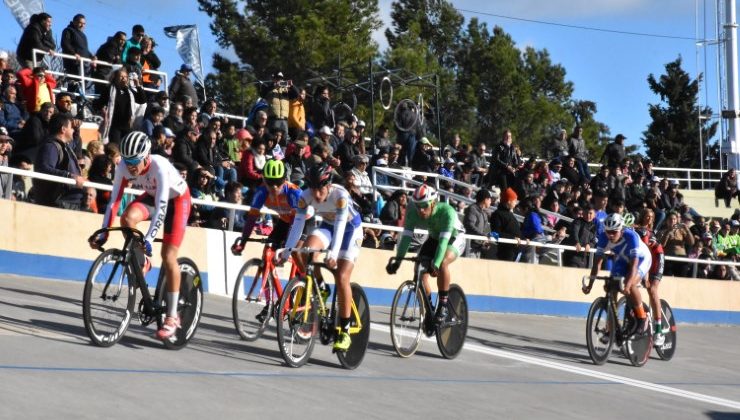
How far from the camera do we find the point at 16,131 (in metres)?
15.1

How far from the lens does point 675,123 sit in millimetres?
70125

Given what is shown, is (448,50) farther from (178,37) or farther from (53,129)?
(53,129)

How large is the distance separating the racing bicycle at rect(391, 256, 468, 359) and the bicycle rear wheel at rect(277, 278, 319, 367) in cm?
180

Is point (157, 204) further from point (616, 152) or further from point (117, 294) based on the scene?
point (616, 152)

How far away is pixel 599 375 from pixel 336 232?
14.0ft

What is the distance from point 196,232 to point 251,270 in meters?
3.61

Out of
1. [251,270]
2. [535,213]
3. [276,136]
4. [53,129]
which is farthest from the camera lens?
[535,213]

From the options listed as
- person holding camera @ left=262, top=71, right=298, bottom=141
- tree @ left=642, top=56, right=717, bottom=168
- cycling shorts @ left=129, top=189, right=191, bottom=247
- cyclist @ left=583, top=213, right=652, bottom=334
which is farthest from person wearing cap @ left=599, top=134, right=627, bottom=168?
tree @ left=642, top=56, right=717, bottom=168

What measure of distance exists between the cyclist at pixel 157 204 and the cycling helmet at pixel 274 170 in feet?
5.17

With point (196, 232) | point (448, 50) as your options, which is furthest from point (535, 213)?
point (448, 50)

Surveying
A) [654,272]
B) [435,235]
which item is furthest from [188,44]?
[435,235]

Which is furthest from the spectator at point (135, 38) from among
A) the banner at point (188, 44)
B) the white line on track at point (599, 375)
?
the white line on track at point (599, 375)

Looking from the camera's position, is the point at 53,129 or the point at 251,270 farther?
the point at 53,129

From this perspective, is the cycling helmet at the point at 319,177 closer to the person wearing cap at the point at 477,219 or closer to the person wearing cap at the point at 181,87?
the person wearing cap at the point at 477,219
